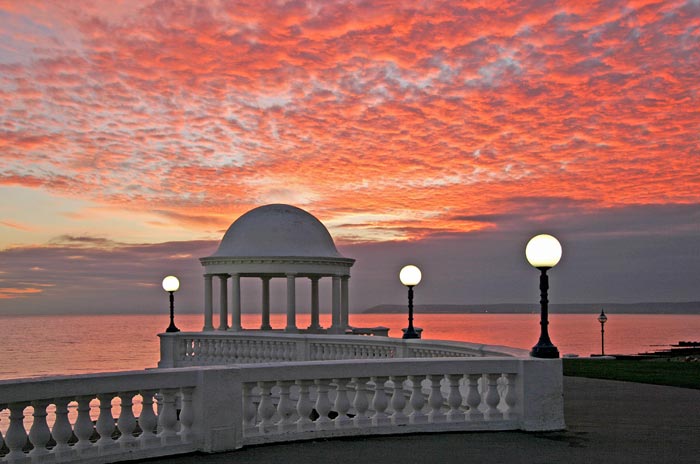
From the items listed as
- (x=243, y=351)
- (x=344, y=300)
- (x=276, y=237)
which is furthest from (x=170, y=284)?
(x=344, y=300)

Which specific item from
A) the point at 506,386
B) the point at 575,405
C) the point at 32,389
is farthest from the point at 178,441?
the point at 575,405

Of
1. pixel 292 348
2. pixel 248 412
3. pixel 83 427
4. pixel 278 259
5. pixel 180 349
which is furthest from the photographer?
pixel 278 259

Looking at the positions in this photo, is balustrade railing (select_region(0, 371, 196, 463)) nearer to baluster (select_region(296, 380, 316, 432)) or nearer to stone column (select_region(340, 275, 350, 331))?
baluster (select_region(296, 380, 316, 432))

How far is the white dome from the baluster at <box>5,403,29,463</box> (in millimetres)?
19449

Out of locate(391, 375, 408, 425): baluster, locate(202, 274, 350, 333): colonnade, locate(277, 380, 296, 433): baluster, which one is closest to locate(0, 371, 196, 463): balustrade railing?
locate(277, 380, 296, 433): baluster

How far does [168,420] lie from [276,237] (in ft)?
62.3

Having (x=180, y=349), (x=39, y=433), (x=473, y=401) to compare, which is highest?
(x=39, y=433)

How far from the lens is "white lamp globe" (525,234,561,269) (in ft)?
41.6

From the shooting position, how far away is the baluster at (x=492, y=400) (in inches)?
472

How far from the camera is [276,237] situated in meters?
29.1

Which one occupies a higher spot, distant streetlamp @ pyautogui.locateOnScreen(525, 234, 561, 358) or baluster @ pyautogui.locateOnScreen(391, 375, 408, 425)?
distant streetlamp @ pyautogui.locateOnScreen(525, 234, 561, 358)

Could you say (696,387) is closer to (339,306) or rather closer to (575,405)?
(575,405)

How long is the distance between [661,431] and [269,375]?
5.91 metres

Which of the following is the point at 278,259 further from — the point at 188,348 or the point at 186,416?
the point at 186,416
